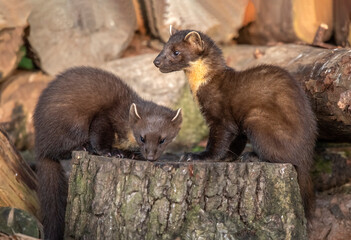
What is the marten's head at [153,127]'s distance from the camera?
→ 5.41 m

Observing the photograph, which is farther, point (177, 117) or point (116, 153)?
point (177, 117)

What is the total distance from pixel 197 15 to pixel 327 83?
3320mm

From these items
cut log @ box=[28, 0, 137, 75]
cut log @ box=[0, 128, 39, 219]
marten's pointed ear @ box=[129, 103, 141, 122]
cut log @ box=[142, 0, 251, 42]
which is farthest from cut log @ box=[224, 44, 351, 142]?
cut log @ box=[0, 128, 39, 219]

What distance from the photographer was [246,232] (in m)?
4.48

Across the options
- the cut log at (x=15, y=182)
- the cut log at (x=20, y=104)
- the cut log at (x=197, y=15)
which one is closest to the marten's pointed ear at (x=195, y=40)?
the cut log at (x=15, y=182)

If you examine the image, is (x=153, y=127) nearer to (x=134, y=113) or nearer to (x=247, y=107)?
(x=134, y=113)

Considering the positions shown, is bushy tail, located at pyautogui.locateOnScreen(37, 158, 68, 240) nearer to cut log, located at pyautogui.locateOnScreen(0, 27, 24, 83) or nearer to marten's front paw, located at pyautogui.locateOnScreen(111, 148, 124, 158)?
marten's front paw, located at pyautogui.locateOnScreen(111, 148, 124, 158)

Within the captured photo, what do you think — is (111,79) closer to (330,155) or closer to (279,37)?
(330,155)

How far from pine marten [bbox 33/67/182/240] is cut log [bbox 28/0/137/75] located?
2307mm

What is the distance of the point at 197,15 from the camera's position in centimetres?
863

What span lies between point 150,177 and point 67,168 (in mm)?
2928

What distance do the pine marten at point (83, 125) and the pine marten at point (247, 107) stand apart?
1.51ft

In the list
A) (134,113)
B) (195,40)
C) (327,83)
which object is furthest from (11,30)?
(327,83)

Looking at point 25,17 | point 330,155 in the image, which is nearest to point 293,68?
Result: point 330,155
